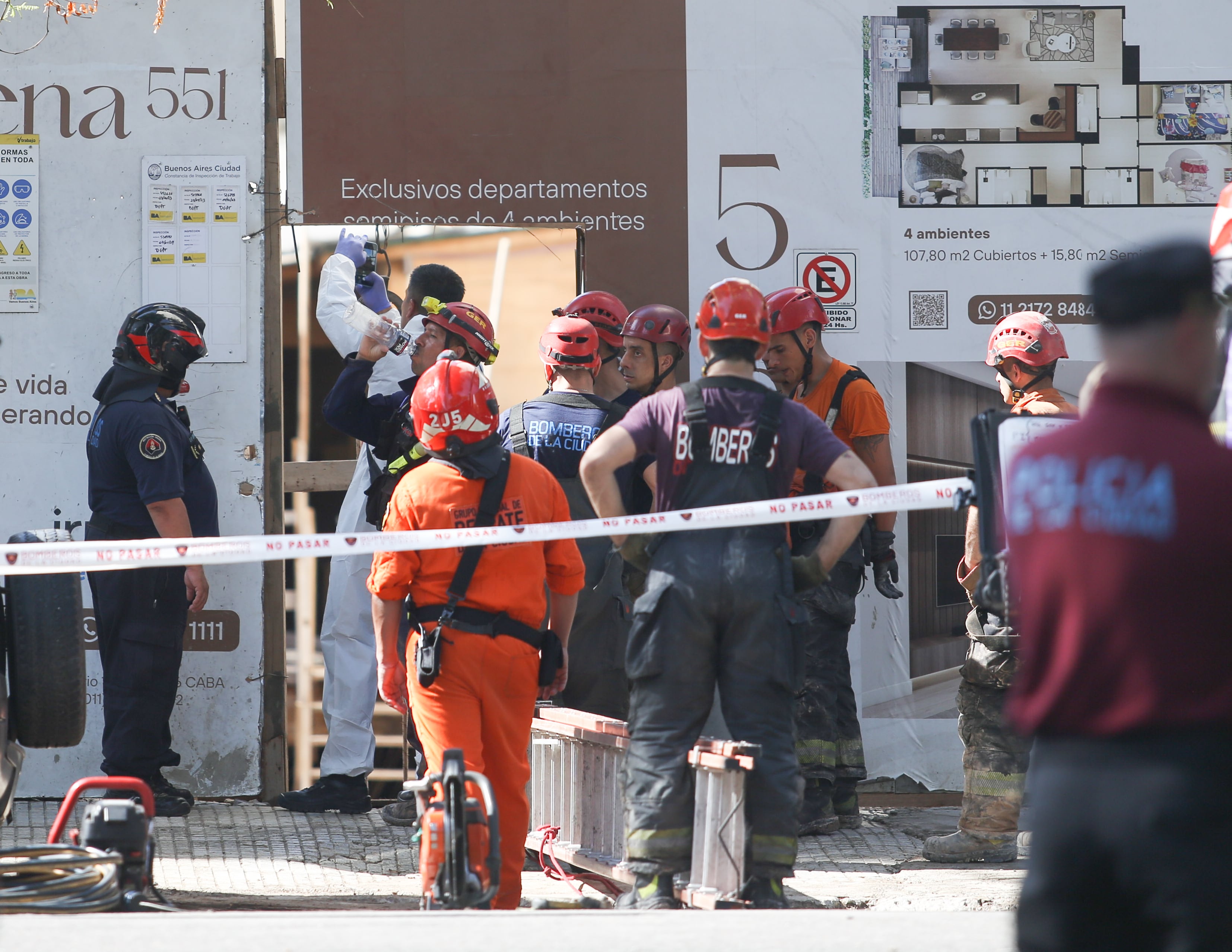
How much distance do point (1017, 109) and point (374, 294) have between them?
3.31 meters

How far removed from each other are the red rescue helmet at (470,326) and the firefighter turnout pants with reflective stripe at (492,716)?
1.84m

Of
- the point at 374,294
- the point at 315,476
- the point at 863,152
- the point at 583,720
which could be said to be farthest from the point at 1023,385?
the point at 315,476

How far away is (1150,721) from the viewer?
210cm

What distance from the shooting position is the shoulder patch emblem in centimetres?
623

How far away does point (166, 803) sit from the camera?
6395 millimetres

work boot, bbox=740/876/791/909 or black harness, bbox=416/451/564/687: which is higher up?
black harness, bbox=416/451/564/687

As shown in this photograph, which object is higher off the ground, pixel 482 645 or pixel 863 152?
→ pixel 863 152

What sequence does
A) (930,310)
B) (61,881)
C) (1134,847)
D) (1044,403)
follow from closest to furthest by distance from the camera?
1. (1134,847)
2. (61,881)
3. (1044,403)
4. (930,310)

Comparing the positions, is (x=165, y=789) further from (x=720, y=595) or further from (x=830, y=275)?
(x=830, y=275)

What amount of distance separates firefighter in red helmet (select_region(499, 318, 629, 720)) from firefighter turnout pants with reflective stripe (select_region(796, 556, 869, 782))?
84 cm

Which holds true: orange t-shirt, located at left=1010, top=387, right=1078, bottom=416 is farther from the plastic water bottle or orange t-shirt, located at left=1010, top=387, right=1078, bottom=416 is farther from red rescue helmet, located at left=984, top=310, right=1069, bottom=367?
the plastic water bottle

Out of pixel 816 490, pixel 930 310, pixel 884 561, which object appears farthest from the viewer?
pixel 930 310

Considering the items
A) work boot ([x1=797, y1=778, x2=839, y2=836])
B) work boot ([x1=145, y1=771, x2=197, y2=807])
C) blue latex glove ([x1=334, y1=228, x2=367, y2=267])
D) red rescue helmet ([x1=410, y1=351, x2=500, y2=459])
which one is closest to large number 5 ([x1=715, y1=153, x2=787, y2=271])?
blue latex glove ([x1=334, y1=228, x2=367, y2=267])

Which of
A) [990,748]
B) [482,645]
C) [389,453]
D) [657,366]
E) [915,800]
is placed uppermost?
[657,366]
